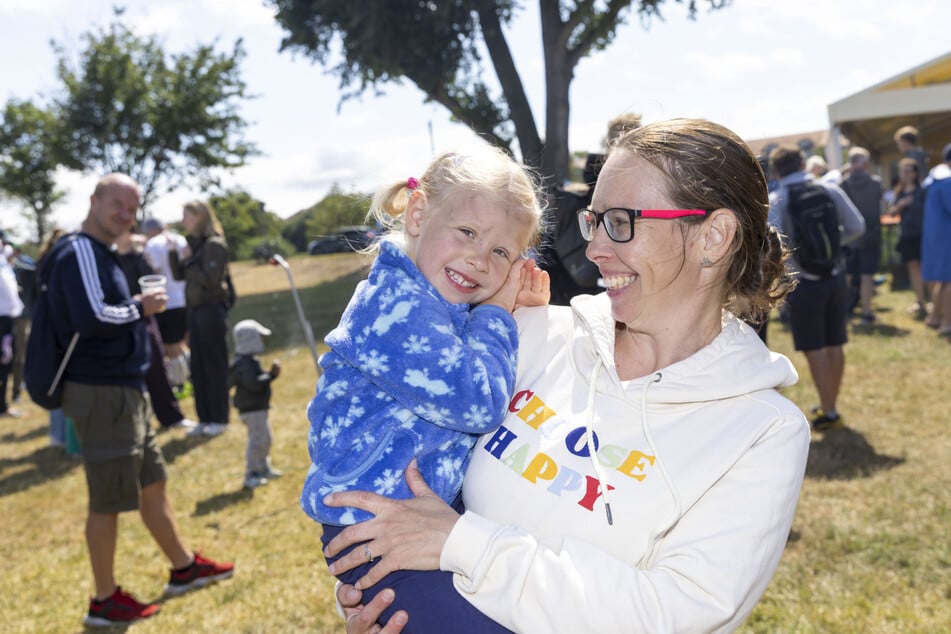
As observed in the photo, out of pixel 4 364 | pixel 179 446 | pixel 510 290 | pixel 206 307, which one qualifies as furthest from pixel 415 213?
pixel 4 364

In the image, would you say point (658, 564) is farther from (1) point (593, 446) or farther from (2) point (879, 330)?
(2) point (879, 330)

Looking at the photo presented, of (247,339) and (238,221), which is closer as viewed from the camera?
(247,339)

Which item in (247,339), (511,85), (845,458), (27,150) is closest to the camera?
(845,458)

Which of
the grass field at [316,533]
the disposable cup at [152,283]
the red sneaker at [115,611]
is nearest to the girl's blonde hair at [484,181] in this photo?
the grass field at [316,533]

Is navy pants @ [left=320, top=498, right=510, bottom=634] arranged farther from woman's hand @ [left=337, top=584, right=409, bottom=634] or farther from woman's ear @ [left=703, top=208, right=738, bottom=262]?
woman's ear @ [left=703, top=208, right=738, bottom=262]

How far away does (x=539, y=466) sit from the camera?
1.71 metres

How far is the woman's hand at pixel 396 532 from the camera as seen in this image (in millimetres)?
1657

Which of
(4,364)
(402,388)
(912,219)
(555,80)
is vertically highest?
(555,80)

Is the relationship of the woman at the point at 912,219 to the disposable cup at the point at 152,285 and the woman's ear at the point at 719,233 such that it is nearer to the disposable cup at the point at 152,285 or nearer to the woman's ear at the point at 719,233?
the disposable cup at the point at 152,285

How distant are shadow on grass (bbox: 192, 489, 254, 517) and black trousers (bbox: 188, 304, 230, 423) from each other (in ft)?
6.20

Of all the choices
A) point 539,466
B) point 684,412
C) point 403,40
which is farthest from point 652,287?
point 403,40

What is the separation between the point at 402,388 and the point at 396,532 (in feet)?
1.03

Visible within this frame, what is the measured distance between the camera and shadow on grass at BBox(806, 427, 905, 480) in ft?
18.9

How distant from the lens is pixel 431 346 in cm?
178
